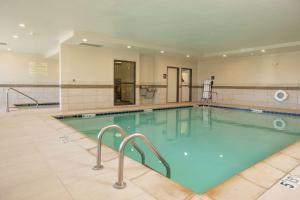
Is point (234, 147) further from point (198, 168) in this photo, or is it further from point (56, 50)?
point (56, 50)

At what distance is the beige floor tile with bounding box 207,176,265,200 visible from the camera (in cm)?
166

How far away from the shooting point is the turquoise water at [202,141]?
8.91 feet

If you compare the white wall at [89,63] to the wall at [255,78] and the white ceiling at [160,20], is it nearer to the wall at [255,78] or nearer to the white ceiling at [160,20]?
the white ceiling at [160,20]

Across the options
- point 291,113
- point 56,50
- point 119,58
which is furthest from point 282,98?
point 56,50

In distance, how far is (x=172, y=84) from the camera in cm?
988

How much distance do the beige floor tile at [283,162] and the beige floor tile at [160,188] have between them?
130 cm

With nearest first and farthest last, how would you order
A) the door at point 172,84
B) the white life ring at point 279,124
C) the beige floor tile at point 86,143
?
the beige floor tile at point 86,143, the white life ring at point 279,124, the door at point 172,84

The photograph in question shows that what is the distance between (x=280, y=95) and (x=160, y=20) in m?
6.22

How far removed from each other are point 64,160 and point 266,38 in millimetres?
6496

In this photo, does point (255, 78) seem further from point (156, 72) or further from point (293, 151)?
point (293, 151)

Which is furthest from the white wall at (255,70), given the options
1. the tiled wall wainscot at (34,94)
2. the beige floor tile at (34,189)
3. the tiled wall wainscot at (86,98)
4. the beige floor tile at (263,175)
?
the beige floor tile at (34,189)

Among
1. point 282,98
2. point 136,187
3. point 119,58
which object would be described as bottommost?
point 136,187

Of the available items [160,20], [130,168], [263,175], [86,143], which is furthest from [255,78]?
[130,168]

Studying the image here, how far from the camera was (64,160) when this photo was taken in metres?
2.33
